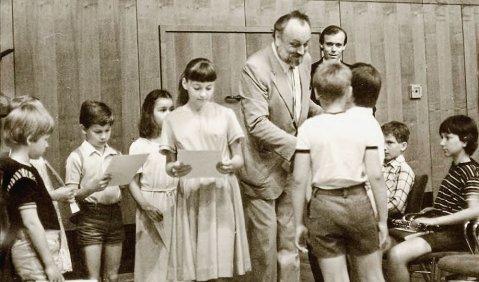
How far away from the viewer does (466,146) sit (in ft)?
13.3

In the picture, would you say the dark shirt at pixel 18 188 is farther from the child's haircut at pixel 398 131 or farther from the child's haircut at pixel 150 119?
the child's haircut at pixel 398 131

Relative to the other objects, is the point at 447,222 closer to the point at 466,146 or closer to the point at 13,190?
the point at 466,146

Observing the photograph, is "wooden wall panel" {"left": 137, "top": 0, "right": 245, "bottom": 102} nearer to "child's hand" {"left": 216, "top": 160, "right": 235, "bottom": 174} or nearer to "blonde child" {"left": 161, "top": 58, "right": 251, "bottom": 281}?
"blonde child" {"left": 161, "top": 58, "right": 251, "bottom": 281}

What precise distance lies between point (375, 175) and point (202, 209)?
97 centimetres

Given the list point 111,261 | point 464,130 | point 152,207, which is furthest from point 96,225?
point 464,130

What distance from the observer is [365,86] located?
3.62 m

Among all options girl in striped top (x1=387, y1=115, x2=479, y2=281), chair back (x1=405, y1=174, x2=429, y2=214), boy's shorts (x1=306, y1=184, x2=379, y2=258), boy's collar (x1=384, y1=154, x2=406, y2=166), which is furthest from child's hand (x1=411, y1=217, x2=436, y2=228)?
boy's shorts (x1=306, y1=184, x2=379, y2=258)

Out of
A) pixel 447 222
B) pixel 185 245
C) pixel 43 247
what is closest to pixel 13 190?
pixel 43 247

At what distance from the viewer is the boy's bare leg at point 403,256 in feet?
12.9

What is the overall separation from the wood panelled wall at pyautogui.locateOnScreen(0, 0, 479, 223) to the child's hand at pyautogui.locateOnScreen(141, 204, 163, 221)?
1.27 m

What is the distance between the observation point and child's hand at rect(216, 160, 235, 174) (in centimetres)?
359

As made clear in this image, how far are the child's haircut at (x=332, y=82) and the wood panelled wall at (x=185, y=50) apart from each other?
8.53 ft

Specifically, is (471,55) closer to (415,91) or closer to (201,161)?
(415,91)

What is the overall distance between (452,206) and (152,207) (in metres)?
1.74
